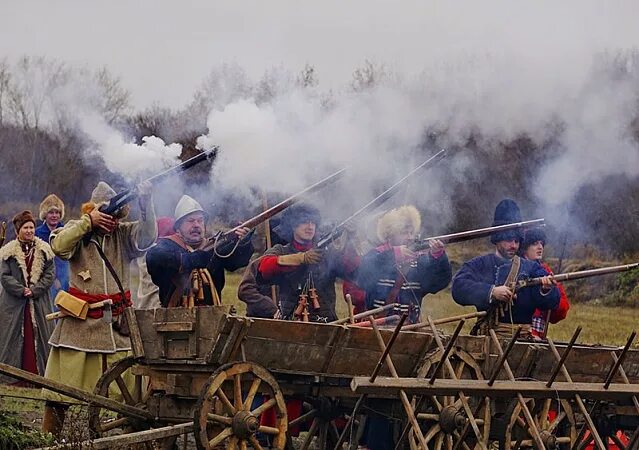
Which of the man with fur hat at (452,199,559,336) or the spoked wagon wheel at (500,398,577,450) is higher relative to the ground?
the man with fur hat at (452,199,559,336)

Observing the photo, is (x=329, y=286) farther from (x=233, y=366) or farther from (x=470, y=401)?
(x=233, y=366)

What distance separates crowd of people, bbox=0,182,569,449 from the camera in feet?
32.7

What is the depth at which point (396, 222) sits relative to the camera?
1134 cm

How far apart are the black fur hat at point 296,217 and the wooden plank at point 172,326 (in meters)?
2.58

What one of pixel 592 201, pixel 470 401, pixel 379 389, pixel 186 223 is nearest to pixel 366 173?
pixel 186 223

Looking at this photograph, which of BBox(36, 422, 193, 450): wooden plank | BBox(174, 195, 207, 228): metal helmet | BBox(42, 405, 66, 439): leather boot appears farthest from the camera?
BBox(174, 195, 207, 228): metal helmet

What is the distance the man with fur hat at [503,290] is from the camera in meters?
11.0

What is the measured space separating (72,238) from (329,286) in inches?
92.4

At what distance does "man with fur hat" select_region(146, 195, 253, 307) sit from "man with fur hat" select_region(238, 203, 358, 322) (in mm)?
460

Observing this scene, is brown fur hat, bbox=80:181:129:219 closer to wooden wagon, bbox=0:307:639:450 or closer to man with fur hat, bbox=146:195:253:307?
man with fur hat, bbox=146:195:253:307

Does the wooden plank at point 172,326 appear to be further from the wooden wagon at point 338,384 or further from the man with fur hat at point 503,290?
the man with fur hat at point 503,290

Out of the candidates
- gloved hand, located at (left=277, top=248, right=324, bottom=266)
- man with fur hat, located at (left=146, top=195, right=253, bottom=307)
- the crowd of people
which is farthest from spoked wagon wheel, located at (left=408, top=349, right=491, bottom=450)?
man with fur hat, located at (left=146, top=195, right=253, bottom=307)


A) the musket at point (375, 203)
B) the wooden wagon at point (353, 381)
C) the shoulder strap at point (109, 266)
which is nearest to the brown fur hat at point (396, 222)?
the musket at point (375, 203)

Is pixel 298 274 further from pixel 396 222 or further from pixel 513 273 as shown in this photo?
pixel 513 273
